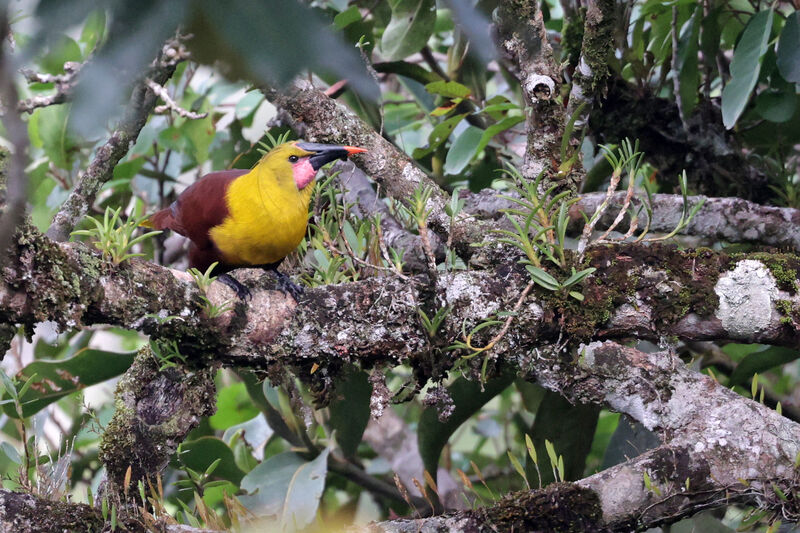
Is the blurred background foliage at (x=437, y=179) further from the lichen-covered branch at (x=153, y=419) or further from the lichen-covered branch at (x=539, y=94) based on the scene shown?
the lichen-covered branch at (x=539, y=94)

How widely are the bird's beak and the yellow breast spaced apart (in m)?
0.08

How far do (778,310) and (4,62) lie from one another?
1.51m

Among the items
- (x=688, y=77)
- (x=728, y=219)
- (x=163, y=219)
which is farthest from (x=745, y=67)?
(x=163, y=219)

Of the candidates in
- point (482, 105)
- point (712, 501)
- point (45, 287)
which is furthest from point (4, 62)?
point (482, 105)

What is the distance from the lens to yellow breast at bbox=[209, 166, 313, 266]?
193 cm

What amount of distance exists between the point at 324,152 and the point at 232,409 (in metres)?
1.37

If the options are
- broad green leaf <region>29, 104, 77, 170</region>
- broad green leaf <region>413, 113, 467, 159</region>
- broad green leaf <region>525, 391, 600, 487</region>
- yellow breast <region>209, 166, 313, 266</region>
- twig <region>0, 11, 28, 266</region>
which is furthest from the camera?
broad green leaf <region>29, 104, 77, 170</region>

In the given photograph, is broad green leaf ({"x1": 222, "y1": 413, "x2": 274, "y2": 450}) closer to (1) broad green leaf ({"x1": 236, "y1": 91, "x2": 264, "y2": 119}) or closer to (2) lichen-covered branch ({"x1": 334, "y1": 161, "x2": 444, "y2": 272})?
(2) lichen-covered branch ({"x1": 334, "y1": 161, "x2": 444, "y2": 272})

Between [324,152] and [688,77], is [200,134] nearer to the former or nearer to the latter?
[324,152]

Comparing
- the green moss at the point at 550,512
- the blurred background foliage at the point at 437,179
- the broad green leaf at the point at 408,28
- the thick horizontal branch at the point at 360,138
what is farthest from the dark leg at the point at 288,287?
the broad green leaf at the point at 408,28

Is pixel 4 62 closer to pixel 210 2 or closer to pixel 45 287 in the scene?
pixel 210 2

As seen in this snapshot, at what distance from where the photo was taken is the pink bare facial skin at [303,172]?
1981 millimetres

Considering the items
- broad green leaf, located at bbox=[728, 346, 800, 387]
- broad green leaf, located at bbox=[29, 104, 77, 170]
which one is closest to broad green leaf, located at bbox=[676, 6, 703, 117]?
broad green leaf, located at bbox=[728, 346, 800, 387]

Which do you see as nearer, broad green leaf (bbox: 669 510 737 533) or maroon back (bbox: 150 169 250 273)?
broad green leaf (bbox: 669 510 737 533)
